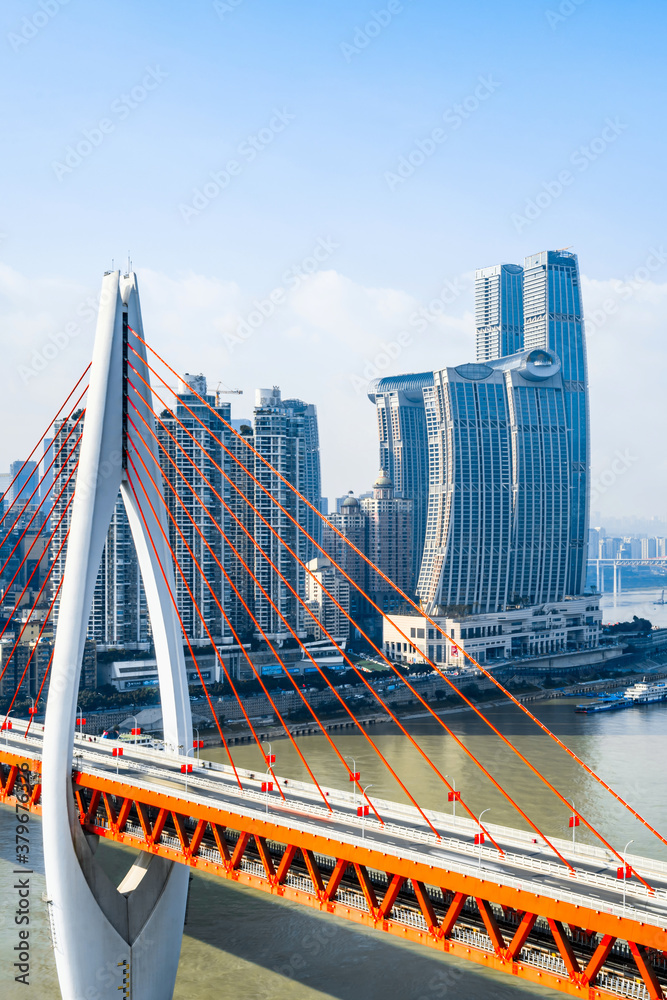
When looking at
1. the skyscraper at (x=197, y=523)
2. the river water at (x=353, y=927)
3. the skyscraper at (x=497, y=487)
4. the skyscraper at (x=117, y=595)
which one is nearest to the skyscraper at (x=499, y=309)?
the skyscraper at (x=497, y=487)

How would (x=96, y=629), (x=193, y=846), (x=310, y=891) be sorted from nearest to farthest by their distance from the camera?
(x=310, y=891), (x=193, y=846), (x=96, y=629)

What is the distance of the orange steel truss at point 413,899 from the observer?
4.85m

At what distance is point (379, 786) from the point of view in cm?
1346

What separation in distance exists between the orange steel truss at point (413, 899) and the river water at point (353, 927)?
50.3 inches

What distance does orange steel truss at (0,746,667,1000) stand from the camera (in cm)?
485

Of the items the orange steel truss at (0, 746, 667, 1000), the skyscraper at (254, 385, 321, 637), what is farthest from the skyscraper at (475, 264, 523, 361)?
the orange steel truss at (0, 746, 667, 1000)

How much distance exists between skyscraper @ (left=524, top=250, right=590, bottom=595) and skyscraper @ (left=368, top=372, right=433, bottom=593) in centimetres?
535

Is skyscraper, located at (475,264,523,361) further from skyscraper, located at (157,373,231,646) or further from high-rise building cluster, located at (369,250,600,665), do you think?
skyscraper, located at (157,373,231,646)

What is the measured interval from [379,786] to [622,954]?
844cm

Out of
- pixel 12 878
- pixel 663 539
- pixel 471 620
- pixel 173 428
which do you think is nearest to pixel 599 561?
pixel 663 539

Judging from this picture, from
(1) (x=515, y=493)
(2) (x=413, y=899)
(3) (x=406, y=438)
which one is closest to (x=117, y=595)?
(1) (x=515, y=493)

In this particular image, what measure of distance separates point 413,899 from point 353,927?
2833 millimetres

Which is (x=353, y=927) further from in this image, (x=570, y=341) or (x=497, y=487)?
(x=570, y=341)

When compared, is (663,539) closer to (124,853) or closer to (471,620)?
(471,620)
